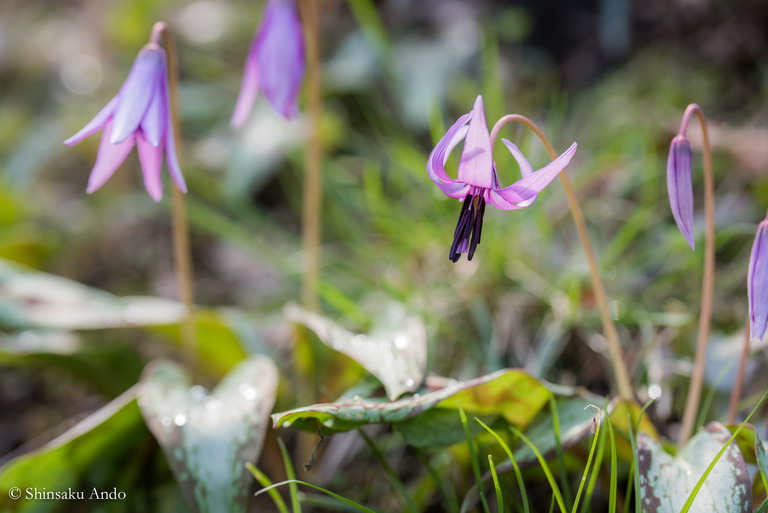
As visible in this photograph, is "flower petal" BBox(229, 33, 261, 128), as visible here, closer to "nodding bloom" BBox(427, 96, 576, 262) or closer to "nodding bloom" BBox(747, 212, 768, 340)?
"nodding bloom" BBox(427, 96, 576, 262)

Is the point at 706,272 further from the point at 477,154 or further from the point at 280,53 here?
the point at 280,53

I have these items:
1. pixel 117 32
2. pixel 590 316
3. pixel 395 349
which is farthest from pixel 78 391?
pixel 117 32

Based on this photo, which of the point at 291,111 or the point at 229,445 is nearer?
the point at 229,445

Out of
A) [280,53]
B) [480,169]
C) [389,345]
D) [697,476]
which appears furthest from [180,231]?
[697,476]

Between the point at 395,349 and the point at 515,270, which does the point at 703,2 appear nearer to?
the point at 515,270

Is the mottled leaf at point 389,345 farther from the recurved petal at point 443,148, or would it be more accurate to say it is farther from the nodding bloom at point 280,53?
the nodding bloom at point 280,53

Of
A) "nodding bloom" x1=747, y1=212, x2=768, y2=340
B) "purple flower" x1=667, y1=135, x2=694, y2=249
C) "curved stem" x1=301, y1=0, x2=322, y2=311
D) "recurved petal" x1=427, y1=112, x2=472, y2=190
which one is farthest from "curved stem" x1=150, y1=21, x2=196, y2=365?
"nodding bloom" x1=747, y1=212, x2=768, y2=340
